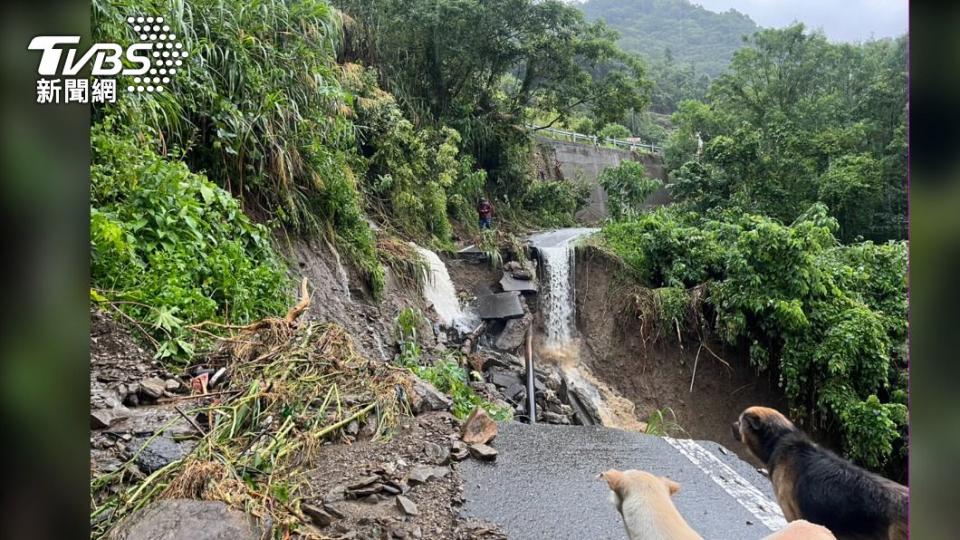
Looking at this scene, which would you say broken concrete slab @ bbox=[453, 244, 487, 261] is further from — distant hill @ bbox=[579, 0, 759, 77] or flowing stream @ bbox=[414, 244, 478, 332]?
distant hill @ bbox=[579, 0, 759, 77]

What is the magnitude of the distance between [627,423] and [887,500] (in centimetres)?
616

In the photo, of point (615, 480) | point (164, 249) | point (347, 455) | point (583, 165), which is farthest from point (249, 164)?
point (583, 165)

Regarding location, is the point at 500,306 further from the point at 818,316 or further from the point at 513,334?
the point at 818,316

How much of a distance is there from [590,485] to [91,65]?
2658 millimetres

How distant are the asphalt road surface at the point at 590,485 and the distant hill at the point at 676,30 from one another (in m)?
39.7

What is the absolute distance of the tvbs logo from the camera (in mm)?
949

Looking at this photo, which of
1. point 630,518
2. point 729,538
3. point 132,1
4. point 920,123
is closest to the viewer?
point 920,123

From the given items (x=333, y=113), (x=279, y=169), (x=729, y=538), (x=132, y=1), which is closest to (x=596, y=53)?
(x=333, y=113)

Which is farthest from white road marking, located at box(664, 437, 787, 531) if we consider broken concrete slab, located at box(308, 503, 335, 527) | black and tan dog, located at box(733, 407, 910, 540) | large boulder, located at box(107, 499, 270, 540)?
large boulder, located at box(107, 499, 270, 540)

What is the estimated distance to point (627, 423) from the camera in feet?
25.1

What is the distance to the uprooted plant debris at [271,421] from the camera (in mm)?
1684

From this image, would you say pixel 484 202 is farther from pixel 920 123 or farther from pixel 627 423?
pixel 920 123

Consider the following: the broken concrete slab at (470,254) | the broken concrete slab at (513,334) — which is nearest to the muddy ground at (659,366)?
the broken concrete slab at (513,334)

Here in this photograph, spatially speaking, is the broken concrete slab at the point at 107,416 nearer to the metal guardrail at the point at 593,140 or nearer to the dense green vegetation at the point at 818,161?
the dense green vegetation at the point at 818,161
